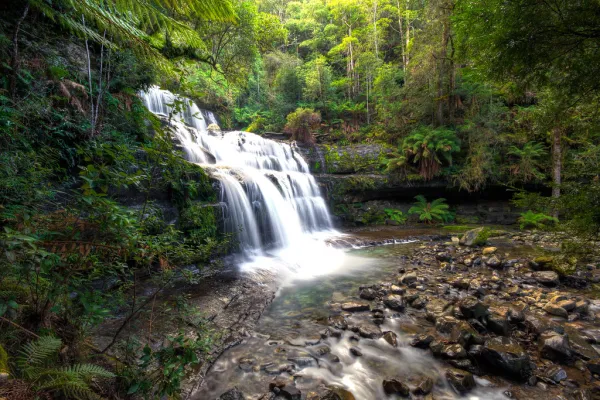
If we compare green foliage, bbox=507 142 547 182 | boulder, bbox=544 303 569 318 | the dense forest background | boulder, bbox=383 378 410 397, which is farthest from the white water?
green foliage, bbox=507 142 547 182

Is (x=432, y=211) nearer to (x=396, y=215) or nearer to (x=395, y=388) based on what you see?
(x=396, y=215)

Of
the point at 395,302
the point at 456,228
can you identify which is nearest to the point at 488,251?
the point at 456,228

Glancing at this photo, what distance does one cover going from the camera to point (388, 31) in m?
24.2

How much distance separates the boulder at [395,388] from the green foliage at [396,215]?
11068 millimetres

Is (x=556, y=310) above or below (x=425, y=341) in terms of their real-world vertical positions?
below

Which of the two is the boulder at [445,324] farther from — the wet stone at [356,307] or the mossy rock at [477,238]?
the mossy rock at [477,238]

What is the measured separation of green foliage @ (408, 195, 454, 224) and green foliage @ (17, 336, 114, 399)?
524 inches

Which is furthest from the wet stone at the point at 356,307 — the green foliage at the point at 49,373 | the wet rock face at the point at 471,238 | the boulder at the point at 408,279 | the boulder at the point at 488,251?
the wet rock face at the point at 471,238

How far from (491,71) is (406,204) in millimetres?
12131

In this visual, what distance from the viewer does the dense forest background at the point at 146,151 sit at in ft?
5.64

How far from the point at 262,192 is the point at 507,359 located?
8.01 m

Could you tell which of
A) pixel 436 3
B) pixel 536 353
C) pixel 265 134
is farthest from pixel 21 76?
pixel 436 3

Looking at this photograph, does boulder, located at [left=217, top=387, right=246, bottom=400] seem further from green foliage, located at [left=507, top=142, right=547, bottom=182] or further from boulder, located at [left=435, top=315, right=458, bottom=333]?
green foliage, located at [left=507, top=142, right=547, bottom=182]

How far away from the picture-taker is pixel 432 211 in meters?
13.0
